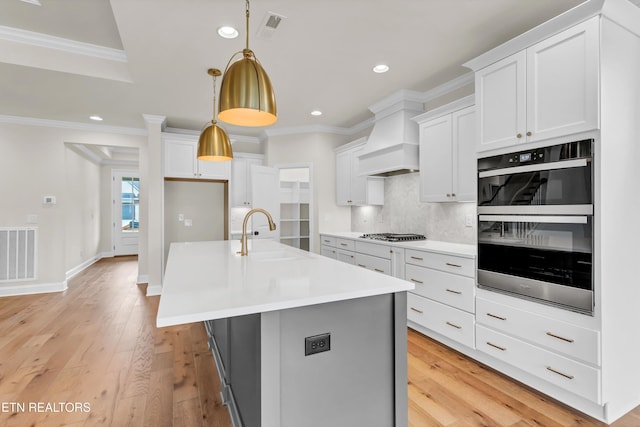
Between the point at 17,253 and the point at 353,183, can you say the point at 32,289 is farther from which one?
the point at 353,183

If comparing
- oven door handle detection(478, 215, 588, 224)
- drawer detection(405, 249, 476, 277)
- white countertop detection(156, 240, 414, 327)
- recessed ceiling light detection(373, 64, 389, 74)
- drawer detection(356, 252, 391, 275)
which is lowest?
drawer detection(356, 252, 391, 275)

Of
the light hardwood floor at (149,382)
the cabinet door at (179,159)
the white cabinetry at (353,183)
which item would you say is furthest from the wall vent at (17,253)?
the white cabinetry at (353,183)

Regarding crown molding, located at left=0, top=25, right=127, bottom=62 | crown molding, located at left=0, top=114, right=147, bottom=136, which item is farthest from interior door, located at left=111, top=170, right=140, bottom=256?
crown molding, located at left=0, top=25, right=127, bottom=62

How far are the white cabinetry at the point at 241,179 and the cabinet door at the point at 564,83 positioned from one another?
171 inches

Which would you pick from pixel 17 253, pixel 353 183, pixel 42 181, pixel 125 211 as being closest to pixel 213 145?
pixel 353 183

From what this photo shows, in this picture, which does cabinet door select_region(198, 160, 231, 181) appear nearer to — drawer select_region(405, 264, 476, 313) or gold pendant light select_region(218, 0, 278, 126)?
drawer select_region(405, 264, 476, 313)

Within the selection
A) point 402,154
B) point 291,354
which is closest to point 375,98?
point 402,154

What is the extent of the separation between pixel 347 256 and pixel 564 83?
297 centimetres

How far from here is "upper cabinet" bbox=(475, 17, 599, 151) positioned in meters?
1.85

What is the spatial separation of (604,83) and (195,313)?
2.47 meters

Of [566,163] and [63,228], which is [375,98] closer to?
[566,163]

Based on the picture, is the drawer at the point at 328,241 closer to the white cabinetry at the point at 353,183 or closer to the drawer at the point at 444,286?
the white cabinetry at the point at 353,183

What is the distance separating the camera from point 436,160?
3.28 m

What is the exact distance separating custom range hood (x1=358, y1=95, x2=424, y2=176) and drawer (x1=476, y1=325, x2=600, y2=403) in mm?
1972
